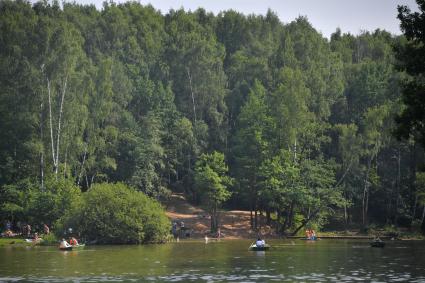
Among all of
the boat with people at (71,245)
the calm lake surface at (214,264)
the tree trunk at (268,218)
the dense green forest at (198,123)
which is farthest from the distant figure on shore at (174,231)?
the boat with people at (71,245)

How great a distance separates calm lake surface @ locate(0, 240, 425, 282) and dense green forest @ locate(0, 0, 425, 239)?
17544 millimetres

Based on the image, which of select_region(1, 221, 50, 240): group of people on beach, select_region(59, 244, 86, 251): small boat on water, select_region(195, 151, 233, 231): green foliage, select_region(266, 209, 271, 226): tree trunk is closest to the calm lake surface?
select_region(59, 244, 86, 251): small boat on water

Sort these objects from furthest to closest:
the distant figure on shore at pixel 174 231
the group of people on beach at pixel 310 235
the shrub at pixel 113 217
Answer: the distant figure on shore at pixel 174 231 < the group of people on beach at pixel 310 235 < the shrub at pixel 113 217

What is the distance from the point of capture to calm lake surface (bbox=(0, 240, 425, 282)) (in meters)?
44.7

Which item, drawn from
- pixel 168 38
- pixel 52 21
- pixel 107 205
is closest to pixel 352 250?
pixel 107 205

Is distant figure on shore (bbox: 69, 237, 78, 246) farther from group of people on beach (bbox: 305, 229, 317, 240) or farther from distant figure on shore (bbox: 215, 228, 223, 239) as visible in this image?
group of people on beach (bbox: 305, 229, 317, 240)

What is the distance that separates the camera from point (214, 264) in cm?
5350

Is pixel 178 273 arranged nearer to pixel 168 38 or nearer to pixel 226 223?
pixel 226 223

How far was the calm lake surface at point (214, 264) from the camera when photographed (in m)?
44.7

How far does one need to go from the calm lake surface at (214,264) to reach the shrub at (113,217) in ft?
12.9

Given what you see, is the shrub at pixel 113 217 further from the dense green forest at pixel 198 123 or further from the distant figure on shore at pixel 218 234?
the distant figure on shore at pixel 218 234

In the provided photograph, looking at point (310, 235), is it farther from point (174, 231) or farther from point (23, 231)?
point (23, 231)

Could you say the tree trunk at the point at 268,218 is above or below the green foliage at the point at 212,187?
below

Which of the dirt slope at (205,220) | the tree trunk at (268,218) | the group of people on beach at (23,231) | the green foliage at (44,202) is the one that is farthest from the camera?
the tree trunk at (268,218)
